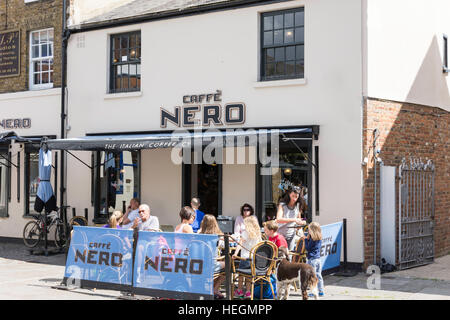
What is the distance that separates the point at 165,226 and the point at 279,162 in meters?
3.10

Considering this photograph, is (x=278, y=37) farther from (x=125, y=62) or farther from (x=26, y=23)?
(x=26, y=23)

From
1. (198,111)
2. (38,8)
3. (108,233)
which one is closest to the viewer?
(108,233)

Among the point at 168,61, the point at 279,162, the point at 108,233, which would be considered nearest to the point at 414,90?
the point at 279,162

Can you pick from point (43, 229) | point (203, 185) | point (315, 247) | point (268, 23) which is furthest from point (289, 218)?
point (43, 229)

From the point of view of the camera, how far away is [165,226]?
13758mm

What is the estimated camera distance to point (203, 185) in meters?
14.0

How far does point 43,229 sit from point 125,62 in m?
4.66

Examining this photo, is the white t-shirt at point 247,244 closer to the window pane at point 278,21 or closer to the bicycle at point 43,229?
the window pane at point 278,21

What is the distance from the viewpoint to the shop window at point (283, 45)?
12422mm

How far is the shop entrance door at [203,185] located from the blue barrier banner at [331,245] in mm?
3605

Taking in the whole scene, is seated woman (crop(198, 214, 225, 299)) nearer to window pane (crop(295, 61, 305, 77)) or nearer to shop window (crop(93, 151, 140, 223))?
window pane (crop(295, 61, 305, 77))

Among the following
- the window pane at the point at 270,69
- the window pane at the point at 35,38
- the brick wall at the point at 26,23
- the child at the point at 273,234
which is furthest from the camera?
the window pane at the point at 35,38

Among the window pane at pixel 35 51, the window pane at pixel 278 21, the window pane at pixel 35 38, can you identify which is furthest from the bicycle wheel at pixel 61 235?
the window pane at pixel 278 21

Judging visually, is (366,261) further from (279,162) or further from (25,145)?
(25,145)
